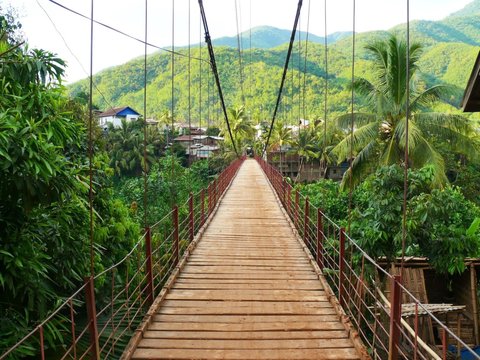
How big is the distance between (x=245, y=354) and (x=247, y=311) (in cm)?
66

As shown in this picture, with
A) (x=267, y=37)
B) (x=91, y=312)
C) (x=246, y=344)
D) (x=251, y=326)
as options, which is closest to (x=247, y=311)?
(x=251, y=326)

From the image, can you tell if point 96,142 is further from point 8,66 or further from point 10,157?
point 10,157

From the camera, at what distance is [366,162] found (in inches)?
422

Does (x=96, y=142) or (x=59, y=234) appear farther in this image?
(x=96, y=142)

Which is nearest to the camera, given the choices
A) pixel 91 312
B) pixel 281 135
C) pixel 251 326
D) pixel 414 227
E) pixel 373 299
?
pixel 91 312

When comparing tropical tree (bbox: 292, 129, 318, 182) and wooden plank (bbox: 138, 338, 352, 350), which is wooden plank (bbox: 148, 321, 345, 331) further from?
tropical tree (bbox: 292, 129, 318, 182)

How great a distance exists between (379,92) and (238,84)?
36.5m

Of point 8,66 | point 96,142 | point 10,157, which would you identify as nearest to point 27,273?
point 10,157

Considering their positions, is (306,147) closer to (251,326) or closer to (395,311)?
(251,326)

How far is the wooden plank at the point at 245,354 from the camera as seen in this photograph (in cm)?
263

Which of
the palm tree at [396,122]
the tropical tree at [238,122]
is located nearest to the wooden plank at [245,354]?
the palm tree at [396,122]

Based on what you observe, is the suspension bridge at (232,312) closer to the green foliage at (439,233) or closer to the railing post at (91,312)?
the railing post at (91,312)

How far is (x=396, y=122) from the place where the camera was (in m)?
10.6

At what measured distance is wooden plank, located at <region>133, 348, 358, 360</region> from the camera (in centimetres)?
263
